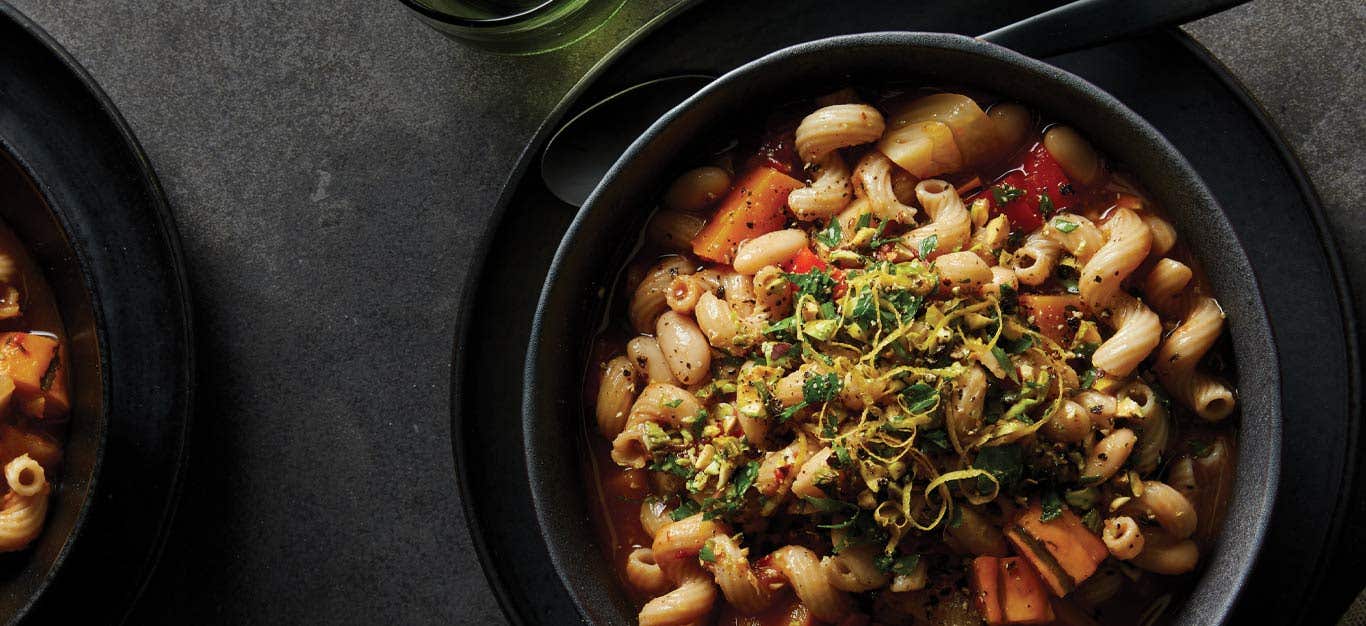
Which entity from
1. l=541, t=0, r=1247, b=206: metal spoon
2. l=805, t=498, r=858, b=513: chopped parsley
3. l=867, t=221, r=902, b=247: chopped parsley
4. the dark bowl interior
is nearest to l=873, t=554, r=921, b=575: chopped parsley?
l=805, t=498, r=858, b=513: chopped parsley

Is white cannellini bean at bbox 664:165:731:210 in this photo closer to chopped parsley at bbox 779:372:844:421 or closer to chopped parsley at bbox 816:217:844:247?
chopped parsley at bbox 816:217:844:247

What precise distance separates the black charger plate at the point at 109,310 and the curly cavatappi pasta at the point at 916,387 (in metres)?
1.15

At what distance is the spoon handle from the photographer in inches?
83.7

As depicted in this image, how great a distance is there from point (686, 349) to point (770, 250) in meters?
0.28

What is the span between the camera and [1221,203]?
7.43 ft

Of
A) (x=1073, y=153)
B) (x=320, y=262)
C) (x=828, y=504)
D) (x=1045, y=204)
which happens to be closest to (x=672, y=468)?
(x=828, y=504)

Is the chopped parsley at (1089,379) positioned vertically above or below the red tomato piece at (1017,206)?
below

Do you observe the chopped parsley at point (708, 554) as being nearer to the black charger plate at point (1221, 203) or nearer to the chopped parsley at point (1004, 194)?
the black charger plate at point (1221, 203)

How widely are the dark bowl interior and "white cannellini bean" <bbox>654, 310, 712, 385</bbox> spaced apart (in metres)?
1.42

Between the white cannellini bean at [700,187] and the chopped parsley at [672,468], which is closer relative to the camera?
the chopped parsley at [672,468]

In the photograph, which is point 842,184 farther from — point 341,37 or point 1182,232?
point 341,37

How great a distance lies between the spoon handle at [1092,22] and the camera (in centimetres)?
213

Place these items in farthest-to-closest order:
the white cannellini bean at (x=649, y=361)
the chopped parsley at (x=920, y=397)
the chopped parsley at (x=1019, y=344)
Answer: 1. the white cannellini bean at (x=649, y=361)
2. the chopped parsley at (x=1019, y=344)
3. the chopped parsley at (x=920, y=397)

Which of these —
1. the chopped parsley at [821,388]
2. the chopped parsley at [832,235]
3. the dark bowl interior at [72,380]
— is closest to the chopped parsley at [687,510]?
the chopped parsley at [821,388]
